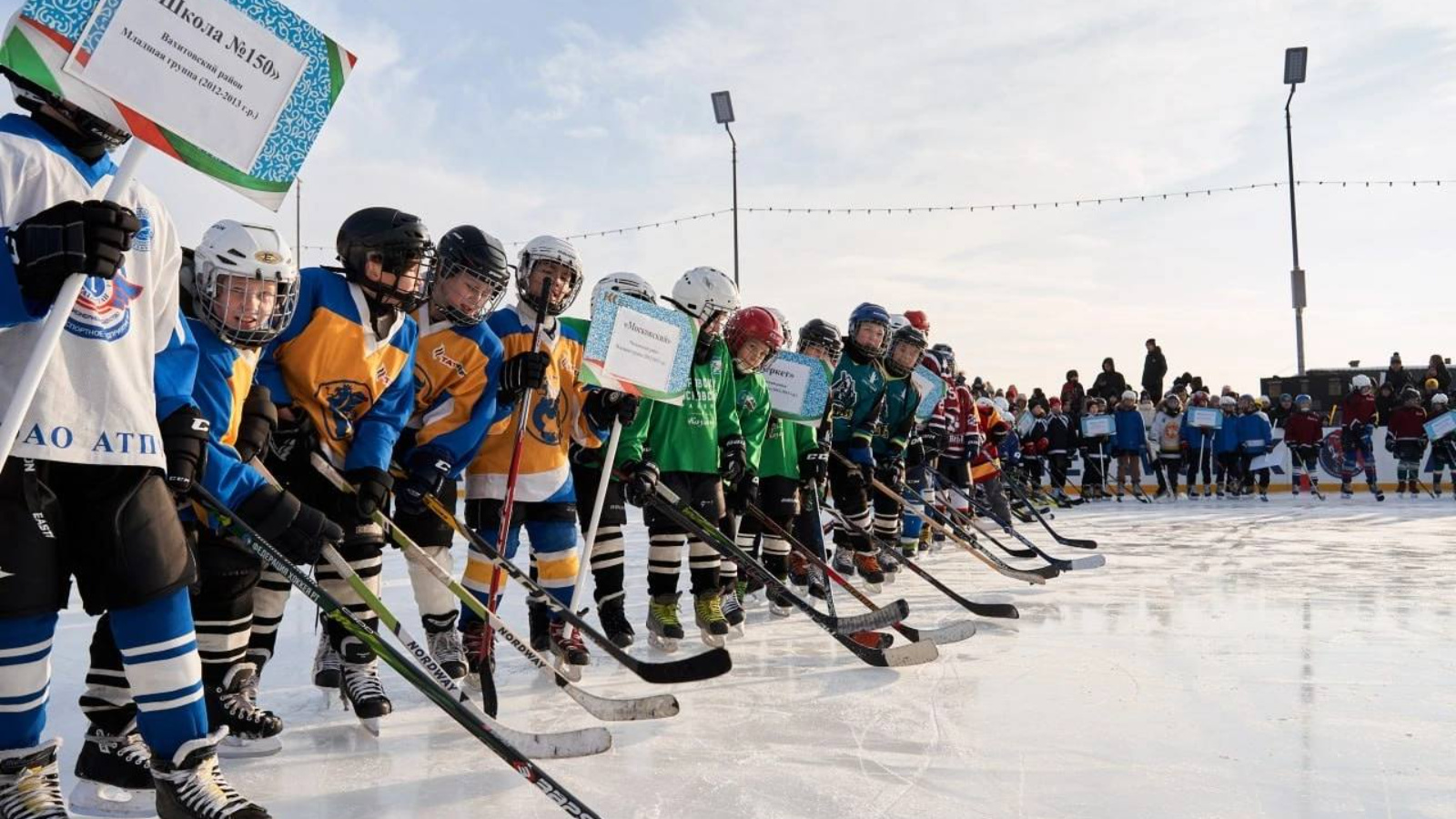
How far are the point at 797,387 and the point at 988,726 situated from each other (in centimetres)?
227

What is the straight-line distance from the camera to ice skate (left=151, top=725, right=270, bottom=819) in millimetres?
1737

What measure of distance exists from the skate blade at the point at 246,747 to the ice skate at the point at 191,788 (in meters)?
0.73

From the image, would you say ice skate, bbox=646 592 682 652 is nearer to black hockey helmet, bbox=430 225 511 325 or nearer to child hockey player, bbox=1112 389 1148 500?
black hockey helmet, bbox=430 225 511 325

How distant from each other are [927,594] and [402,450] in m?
2.96

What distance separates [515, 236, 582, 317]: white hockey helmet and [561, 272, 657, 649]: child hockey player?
0.42ft

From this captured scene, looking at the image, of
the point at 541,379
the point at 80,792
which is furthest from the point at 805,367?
the point at 80,792

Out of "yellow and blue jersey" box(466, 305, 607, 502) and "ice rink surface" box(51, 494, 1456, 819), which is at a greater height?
"yellow and blue jersey" box(466, 305, 607, 502)

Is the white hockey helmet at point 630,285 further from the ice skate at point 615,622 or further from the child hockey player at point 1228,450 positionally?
the child hockey player at point 1228,450

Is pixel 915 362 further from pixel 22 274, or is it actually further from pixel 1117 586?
pixel 22 274

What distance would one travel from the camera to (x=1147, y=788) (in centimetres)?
222

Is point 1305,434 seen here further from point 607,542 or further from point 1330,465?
point 607,542

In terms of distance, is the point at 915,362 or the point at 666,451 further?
the point at 915,362

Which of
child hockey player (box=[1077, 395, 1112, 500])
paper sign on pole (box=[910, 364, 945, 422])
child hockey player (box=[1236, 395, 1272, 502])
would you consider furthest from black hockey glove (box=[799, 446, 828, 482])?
child hockey player (box=[1236, 395, 1272, 502])

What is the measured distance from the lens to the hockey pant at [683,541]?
398cm
